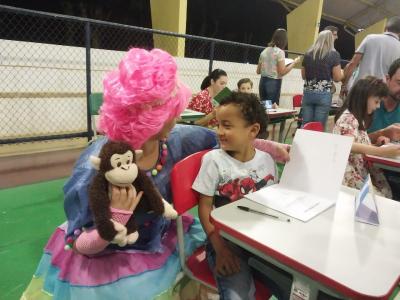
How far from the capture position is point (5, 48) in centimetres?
342

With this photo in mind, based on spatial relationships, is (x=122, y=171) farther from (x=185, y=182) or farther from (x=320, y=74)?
(x=320, y=74)

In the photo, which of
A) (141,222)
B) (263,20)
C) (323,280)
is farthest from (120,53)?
(263,20)

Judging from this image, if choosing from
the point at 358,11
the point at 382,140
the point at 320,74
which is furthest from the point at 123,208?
the point at 358,11

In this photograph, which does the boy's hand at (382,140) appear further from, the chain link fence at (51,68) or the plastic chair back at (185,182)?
the chain link fence at (51,68)

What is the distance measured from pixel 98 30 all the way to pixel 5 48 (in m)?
1.21

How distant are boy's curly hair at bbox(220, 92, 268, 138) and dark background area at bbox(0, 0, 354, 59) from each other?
3302 millimetres

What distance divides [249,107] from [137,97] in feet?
1.78

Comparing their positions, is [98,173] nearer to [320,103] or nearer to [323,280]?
[323,280]

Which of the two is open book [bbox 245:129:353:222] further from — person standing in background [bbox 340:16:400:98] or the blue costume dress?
person standing in background [bbox 340:16:400:98]

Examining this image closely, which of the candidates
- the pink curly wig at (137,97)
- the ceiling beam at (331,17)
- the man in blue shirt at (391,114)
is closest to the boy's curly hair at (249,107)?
the pink curly wig at (137,97)

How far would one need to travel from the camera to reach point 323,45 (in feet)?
11.2

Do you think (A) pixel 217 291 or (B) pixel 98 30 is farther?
(B) pixel 98 30

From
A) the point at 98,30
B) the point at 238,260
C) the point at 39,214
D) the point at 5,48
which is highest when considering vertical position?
the point at 98,30

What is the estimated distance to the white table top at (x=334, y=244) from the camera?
2.26 feet
